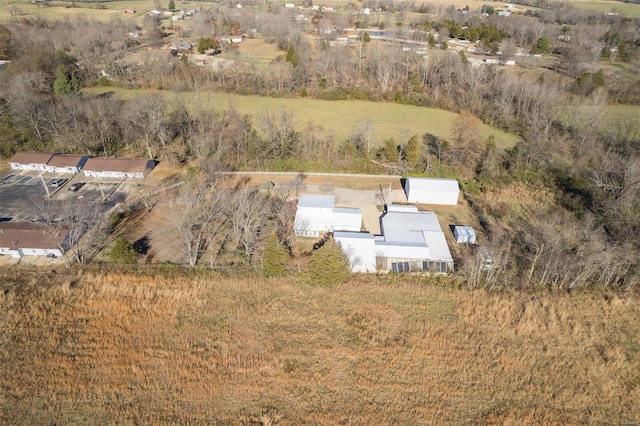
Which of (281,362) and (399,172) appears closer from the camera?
(281,362)

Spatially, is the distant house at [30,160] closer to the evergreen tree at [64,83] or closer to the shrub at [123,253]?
the evergreen tree at [64,83]

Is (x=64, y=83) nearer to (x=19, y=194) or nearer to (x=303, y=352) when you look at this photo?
(x=19, y=194)

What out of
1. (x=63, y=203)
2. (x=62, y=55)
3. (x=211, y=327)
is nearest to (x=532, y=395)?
(x=211, y=327)

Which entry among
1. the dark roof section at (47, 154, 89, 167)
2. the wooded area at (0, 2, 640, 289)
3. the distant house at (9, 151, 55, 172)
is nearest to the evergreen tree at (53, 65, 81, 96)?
the wooded area at (0, 2, 640, 289)

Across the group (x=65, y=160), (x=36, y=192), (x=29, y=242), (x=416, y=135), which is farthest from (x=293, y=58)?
(x=29, y=242)

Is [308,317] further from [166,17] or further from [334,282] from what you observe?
[166,17]
